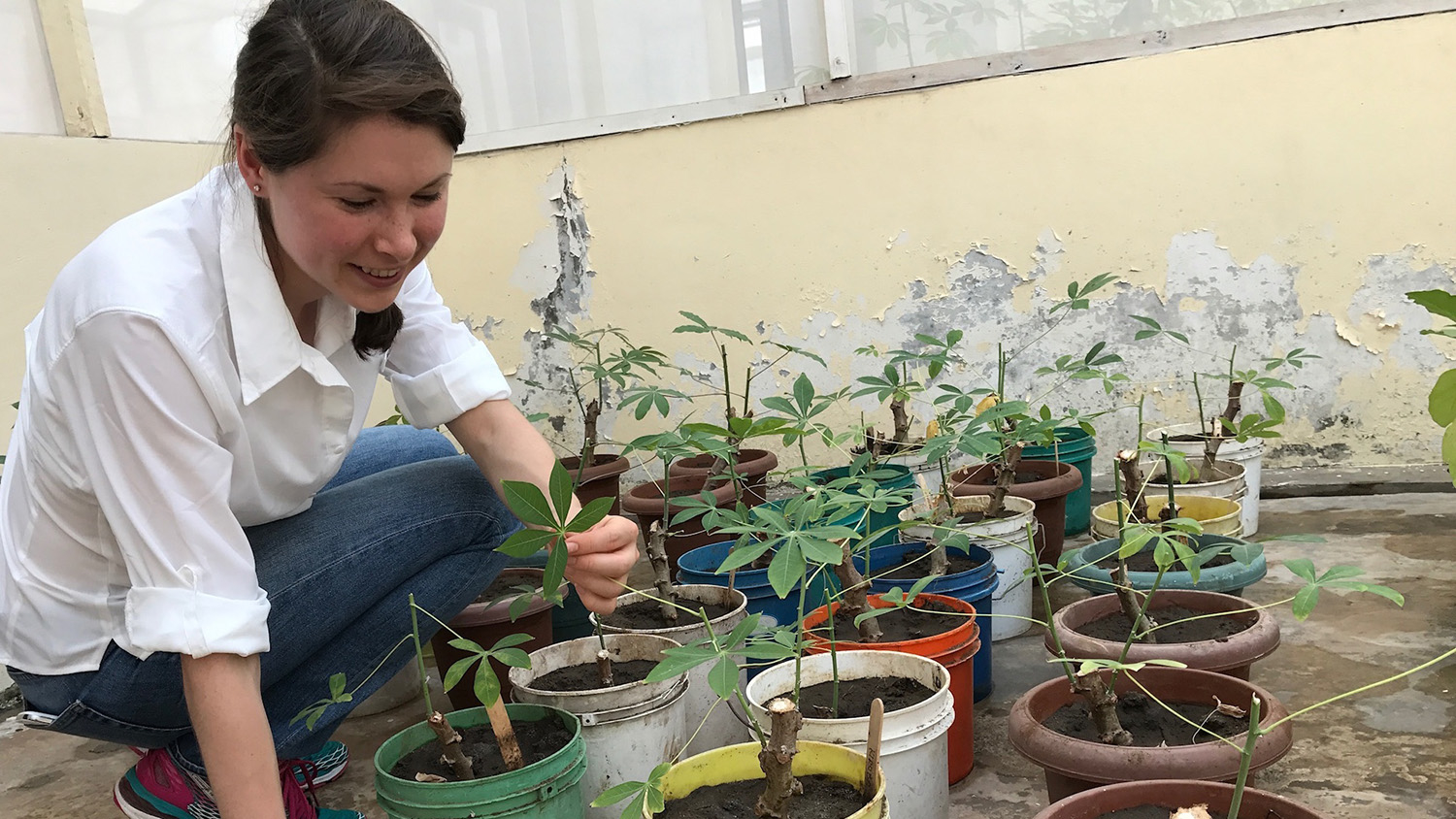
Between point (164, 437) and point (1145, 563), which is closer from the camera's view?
point (164, 437)

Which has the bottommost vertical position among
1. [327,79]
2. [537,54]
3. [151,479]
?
[151,479]

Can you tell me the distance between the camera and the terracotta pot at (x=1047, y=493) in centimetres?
229

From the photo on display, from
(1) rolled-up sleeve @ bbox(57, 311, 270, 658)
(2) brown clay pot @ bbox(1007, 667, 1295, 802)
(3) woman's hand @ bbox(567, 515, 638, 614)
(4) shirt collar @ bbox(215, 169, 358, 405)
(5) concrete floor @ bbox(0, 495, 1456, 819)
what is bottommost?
(5) concrete floor @ bbox(0, 495, 1456, 819)

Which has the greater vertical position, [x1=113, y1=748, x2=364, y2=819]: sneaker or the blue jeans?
the blue jeans

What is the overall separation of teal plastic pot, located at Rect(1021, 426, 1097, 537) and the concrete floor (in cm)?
45

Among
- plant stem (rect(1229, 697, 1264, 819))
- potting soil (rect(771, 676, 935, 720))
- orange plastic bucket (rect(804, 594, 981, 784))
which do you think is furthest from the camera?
orange plastic bucket (rect(804, 594, 981, 784))

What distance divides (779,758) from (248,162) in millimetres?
892

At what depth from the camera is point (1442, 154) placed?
2705 mm

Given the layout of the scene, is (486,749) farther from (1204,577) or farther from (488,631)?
(1204,577)

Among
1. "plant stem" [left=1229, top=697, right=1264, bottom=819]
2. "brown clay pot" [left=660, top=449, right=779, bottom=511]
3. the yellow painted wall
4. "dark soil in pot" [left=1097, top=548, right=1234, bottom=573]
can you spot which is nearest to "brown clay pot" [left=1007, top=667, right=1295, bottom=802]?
"plant stem" [left=1229, top=697, right=1264, bottom=819]

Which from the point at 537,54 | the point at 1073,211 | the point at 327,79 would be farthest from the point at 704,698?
the point at 537,54

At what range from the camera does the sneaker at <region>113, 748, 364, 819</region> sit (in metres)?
1.37

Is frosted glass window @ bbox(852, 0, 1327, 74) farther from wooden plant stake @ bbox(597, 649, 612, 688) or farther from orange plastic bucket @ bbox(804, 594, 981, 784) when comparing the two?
wooden plant stake @ bbox(597, 649, 612, 688)

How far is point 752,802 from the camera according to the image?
1.18 metres
